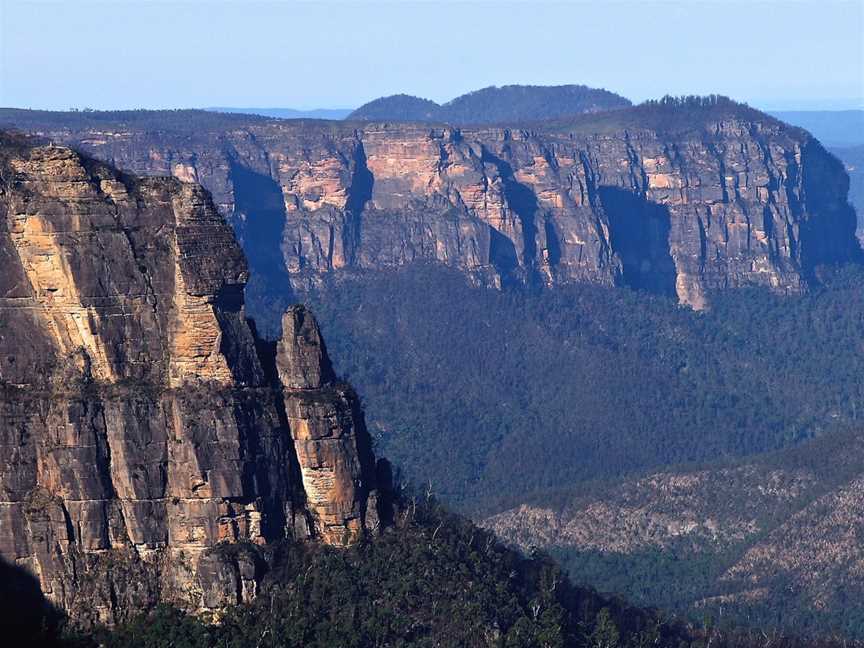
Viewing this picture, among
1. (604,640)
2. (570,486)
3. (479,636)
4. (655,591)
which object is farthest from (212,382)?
(570,486)

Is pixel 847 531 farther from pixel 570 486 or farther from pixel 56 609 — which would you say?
pixel 56 609

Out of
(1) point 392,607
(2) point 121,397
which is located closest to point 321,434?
(1) point 392,607

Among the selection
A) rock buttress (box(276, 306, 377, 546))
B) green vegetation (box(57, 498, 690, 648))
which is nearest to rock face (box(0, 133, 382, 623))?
green vegetation (box(57, 498, 690, 648))

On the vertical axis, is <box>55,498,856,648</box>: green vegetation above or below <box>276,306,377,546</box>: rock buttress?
below

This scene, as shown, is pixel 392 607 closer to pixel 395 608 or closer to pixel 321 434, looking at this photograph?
pixel 395 608

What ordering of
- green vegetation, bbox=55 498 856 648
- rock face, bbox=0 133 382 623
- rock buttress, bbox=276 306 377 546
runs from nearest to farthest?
green vegetation, bbox=55 498 856 648, rock face, bbox=0 133 382 623, rock buttress, bbox=276 306 377 546

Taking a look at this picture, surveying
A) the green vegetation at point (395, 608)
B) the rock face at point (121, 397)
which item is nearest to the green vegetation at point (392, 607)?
the green vegetation at point (395, 608)

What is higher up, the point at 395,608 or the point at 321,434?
the point at 321,434

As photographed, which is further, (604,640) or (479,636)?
(604,640)

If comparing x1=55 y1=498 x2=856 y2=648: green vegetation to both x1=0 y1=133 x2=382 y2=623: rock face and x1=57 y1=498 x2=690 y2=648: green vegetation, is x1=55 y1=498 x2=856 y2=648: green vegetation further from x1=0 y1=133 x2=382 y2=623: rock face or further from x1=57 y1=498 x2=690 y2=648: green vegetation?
x1=0 y1=133 x2=382 y2=623: rock face
